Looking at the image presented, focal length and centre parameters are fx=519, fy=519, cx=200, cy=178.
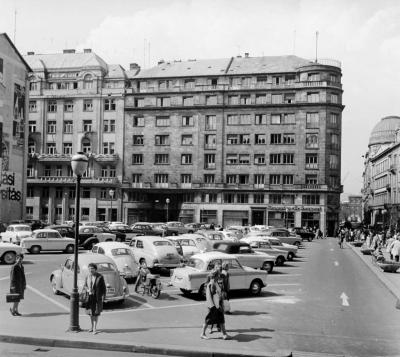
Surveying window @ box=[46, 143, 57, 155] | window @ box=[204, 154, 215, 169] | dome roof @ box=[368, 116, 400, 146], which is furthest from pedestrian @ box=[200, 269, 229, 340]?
dome roof @ box=[368, 116, 400, 146]

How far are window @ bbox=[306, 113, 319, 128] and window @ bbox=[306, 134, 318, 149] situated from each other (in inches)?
59.5

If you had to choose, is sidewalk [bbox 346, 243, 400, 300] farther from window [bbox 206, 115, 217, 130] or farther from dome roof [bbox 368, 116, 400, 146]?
dome roof [bbox 368, 116, 400, 146]

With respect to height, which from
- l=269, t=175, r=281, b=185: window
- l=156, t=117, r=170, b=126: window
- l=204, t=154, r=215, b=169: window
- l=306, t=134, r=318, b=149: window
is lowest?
l=269, t=175, r=281, b=185: window

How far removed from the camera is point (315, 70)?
256 ft

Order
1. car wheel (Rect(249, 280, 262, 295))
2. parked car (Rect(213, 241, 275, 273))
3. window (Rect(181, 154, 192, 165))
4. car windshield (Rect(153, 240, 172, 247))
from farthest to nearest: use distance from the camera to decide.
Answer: window (Rect(181, 154, 192, 165)) → car windshield (Rect(153, 240, 172, 247)) → parked car (Rect(213, 241, 275, 273)) → car wheel (Rect(249, 280, 262, 295))

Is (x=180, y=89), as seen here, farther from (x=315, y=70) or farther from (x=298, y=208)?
(x=298, y=208)

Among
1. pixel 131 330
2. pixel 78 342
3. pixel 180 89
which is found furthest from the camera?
pixel 180 89

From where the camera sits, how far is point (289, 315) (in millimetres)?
16359

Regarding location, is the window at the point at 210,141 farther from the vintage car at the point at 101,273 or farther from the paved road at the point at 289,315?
the vintage car at the point at 101,273

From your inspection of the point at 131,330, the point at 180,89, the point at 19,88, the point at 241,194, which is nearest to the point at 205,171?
the point at 241,194

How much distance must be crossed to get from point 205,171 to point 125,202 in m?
14.1

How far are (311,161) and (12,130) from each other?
42.7 metres

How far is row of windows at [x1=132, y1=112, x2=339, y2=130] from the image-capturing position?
78.7 metres

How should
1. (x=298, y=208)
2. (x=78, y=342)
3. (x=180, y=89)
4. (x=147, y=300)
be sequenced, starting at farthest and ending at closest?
1. (x=180, y=89)
2. (x=298, y=208)
3. (x=147, y=300)
4. (x=78, y=342)
